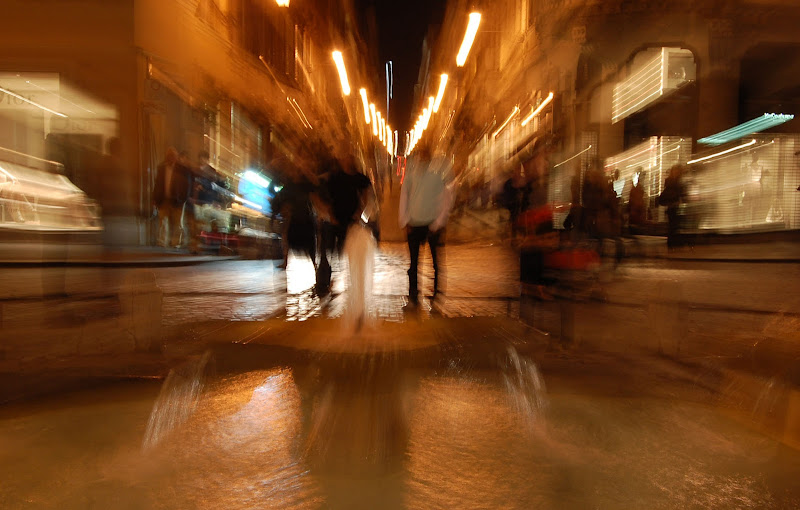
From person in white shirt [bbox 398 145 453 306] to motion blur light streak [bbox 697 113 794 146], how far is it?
1284 centimetres

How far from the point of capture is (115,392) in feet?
11.4

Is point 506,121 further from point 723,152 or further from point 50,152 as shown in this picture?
point 50,152

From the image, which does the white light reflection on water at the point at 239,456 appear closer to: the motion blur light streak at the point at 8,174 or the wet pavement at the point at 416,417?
the wet pavement at the point at 416,417

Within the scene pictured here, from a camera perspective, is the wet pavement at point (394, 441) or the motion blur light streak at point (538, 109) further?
the motion blur light streak at point (538, 109)

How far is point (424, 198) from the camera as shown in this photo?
23.8 ft

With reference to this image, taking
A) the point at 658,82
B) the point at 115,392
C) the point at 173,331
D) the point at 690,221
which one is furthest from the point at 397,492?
the point at 658,82

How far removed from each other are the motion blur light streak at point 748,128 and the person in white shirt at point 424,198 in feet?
42.1

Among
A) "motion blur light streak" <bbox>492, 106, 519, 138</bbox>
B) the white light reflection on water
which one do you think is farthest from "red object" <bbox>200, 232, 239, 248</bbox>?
the white light reflection on water

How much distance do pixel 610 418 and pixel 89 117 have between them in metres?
15.8

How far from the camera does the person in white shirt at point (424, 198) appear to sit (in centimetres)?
703

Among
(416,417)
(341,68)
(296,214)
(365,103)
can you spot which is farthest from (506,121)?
(416,417)

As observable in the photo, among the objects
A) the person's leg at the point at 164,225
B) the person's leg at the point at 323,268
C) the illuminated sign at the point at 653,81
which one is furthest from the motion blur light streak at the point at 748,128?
the person's leg at the point at 164,225

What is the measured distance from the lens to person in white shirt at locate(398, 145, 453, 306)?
7031 millimetres

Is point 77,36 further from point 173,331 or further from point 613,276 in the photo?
point 613,276
